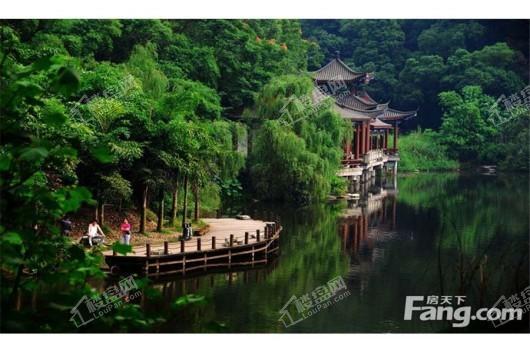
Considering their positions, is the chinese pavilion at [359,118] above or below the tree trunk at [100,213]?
above

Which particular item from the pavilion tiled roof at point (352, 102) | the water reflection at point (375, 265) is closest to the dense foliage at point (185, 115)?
the water reflection at point (375, 265)

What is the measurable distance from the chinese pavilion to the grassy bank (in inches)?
27.0

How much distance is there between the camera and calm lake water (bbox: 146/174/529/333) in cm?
747

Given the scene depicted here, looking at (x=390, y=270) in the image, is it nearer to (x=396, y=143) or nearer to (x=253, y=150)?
(x=253, y=150)

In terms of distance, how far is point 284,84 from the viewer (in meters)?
17.9

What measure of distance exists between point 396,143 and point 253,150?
11.6 meters

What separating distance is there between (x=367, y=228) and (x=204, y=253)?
486cm

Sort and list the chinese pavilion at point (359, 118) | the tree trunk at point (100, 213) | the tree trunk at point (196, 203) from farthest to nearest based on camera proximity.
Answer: the chinese pavilion at point (359, 118), the tree trunk at point (196, 203), the tree trunk at point (100, 213)

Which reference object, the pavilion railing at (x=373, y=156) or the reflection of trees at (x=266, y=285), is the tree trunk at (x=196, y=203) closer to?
the reflection of trees at (x=266, y=285)

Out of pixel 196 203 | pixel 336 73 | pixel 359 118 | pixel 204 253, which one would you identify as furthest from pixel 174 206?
pixel 336 73

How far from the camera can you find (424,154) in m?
29.4

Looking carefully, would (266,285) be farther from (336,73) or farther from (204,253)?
(336,73)

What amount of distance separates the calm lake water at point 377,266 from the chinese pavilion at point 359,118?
7.12 ft

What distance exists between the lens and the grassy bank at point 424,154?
28781 millimetres
